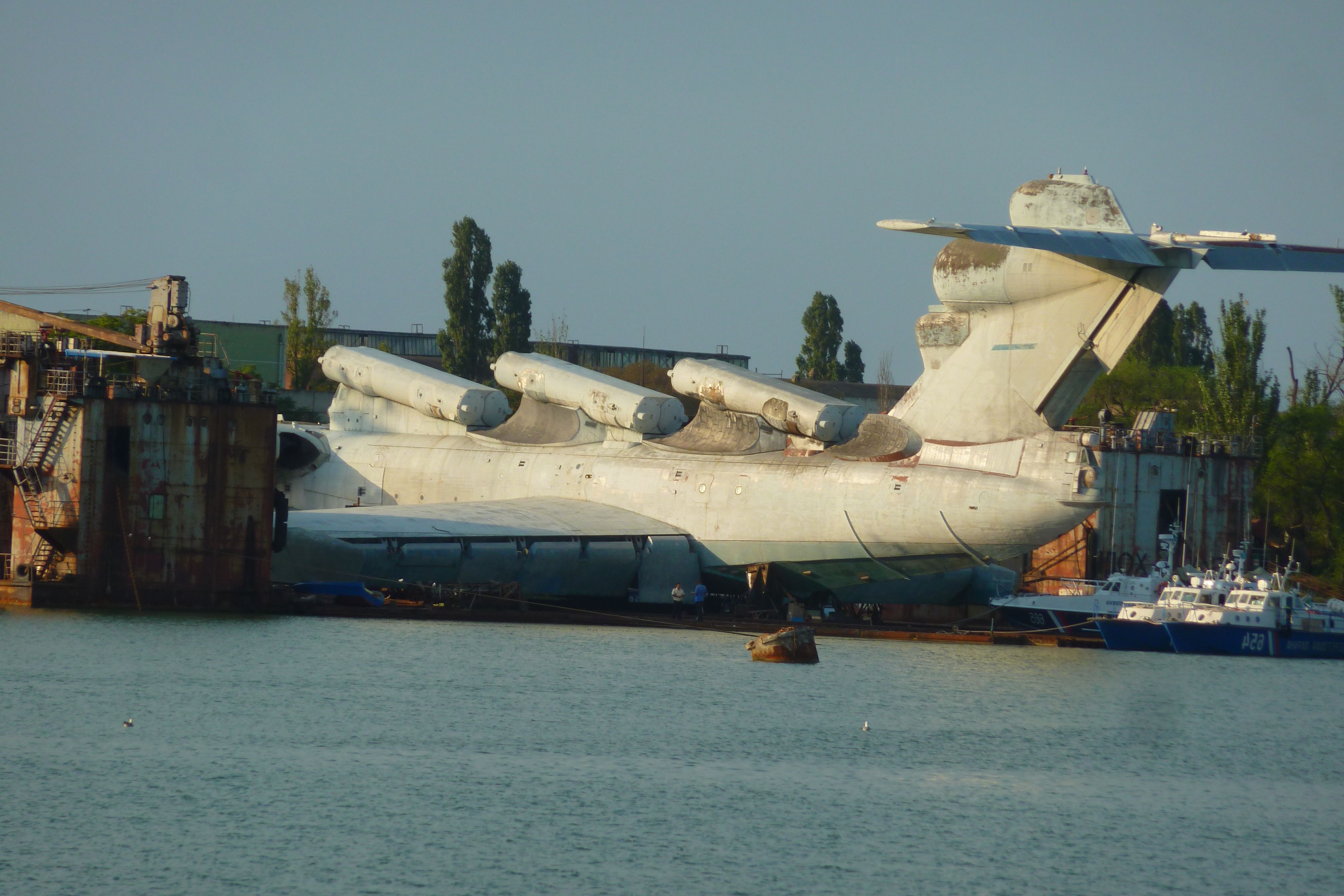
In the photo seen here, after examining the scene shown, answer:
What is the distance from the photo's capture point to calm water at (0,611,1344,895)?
1816 centimetres

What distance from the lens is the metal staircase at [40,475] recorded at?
35.8 meters

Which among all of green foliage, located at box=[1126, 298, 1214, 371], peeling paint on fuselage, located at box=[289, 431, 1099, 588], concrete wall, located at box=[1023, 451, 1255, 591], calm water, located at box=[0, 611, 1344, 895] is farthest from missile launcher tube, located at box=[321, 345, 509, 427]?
green foliage, located at box=[1126, 298, 1214, 371]

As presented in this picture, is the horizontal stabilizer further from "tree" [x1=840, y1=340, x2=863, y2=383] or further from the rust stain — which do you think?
"tree" [x1=840, y1=340, x2=863, y2=383]

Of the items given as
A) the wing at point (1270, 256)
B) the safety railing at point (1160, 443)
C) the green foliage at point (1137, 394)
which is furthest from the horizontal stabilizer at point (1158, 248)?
the green foliage at point (1137, 394)

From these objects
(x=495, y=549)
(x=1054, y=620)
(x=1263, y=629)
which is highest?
(x=495, y=549)

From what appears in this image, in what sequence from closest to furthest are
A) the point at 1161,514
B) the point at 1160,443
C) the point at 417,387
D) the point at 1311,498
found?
the point at 1160,443, the point at 1161,514, the point at 417,387, the point at 1311,498

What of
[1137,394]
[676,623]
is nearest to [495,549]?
[676,623]

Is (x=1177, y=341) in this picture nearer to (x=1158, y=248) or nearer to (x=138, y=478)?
(x=1158, y=248)

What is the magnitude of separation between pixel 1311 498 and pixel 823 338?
1826 inches

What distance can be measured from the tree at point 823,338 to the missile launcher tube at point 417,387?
164ft

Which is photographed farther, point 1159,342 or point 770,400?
point 1159,342

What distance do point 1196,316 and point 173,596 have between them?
2836 inches

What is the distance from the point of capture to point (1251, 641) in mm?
40312

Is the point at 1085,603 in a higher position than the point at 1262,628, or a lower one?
higher
